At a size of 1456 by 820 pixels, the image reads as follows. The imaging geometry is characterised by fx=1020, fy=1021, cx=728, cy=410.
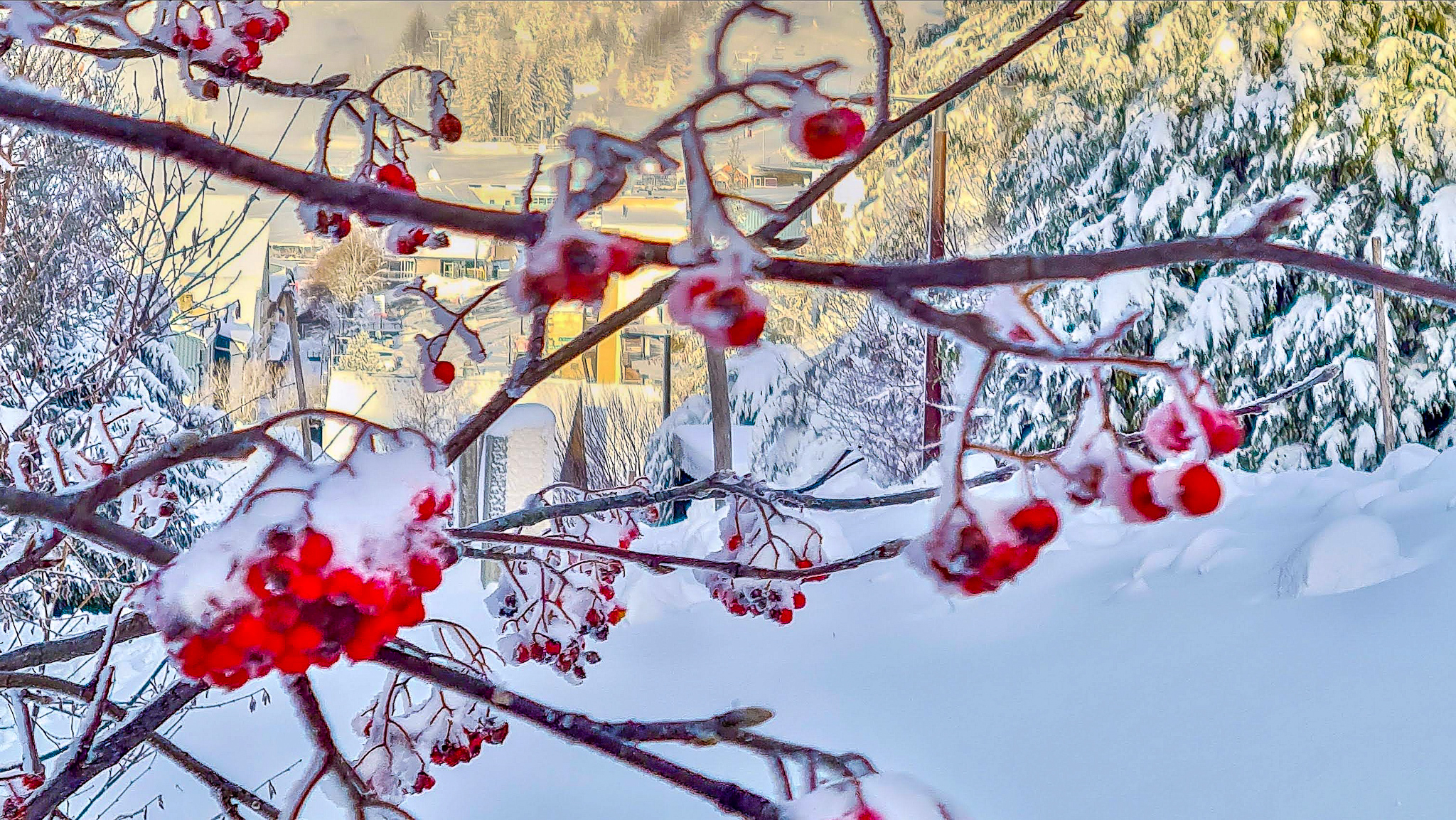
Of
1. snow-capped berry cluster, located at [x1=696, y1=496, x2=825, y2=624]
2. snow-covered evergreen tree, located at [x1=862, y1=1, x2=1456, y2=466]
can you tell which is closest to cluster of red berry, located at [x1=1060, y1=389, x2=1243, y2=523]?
Answer: snow-capped berry cluster, located at [x1=696, y1=496, x2=825, y2=624]

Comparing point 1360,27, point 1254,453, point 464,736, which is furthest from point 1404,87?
point 464,736

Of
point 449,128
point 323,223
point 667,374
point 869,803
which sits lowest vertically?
point 869,803

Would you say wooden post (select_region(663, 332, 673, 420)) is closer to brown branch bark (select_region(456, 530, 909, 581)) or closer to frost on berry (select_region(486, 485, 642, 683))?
frost on berry (select_region(486, 485, 642, 683))

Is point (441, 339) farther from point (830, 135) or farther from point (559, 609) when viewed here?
point (559, 609)

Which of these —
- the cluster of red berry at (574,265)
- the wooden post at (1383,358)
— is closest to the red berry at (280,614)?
the cluster of red berry at (574,265)

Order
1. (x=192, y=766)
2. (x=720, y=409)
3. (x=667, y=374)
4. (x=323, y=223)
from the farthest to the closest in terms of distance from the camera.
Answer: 1. (x=667, y=374)
2. (x=720, y=409)
3. (x=323, y=223)
4. (x=192, y=766)

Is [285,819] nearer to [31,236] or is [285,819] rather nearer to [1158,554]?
[1158,554]

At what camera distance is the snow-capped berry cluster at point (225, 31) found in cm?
77

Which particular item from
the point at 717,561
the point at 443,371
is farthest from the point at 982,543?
the point at 443,371

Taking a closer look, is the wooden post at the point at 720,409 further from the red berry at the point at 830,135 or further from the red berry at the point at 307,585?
the red berry at the point at 307,585

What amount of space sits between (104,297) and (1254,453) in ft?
17.9

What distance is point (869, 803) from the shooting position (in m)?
0.26

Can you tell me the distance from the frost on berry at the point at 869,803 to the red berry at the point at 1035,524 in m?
0.17

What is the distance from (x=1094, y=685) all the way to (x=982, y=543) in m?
1.78
